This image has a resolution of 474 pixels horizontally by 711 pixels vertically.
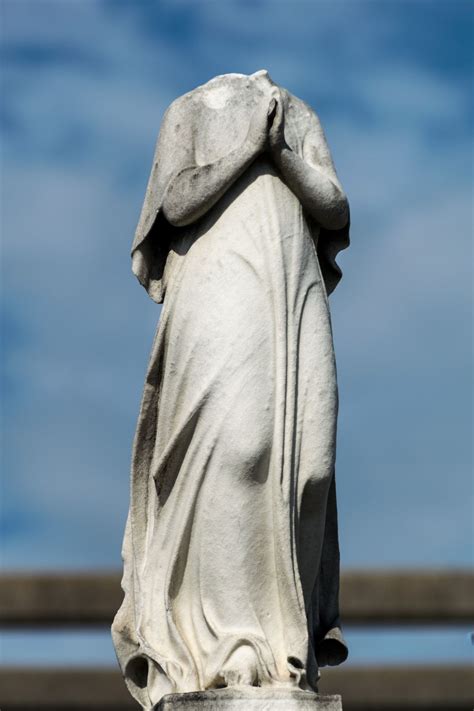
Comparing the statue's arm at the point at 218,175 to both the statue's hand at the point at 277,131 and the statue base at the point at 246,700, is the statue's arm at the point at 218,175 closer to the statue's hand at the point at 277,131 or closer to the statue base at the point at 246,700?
the statue's hand at the point at 277,131

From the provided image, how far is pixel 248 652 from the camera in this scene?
396 inches

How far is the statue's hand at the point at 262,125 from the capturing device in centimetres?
1064

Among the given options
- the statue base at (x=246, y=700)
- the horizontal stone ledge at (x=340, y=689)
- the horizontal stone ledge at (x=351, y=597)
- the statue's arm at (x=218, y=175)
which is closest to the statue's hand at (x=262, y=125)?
the statue's arm at (x=218, y=175)

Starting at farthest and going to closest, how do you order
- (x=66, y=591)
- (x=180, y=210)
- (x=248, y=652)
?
(x=66, y=591) < (x=180, y=210) < (x=248, y=652)

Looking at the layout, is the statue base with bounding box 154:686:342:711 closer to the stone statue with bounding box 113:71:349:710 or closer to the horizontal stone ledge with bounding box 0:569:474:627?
the stone statue with bounding box 113:71:349:710

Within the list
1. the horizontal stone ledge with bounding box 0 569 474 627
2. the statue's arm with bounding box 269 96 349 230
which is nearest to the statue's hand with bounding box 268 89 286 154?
the statue's arm with bounding box 269 96 349 230

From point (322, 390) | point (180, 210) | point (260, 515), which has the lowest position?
point (260, 515)

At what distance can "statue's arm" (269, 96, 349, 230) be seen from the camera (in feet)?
35.1

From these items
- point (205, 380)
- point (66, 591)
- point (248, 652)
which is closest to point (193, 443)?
point (205, 380)

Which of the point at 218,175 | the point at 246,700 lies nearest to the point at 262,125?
the point at 218,175

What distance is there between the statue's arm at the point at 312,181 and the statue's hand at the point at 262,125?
0.03 metres

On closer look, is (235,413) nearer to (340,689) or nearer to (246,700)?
(246,700)

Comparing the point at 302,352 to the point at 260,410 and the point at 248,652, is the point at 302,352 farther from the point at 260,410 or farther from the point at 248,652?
the point at 248,652

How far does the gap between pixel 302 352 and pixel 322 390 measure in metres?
0.22
